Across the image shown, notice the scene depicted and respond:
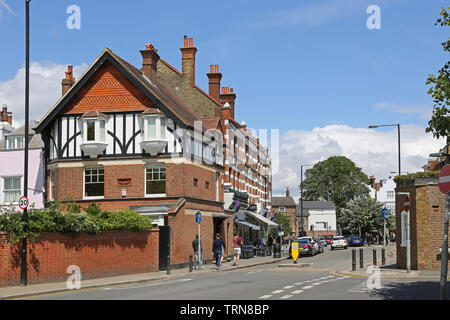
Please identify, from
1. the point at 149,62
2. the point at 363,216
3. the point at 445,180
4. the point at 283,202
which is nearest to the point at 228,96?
the point at 149,62

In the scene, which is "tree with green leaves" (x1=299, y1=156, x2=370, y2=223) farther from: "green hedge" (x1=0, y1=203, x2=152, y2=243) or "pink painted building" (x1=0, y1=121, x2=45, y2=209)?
"green hedge" (x1=0, y1=203, x2=152, y2=243)

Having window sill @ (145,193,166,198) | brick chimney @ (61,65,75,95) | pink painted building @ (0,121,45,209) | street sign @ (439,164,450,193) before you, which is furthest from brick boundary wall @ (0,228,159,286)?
brick chimney @ (61,65,75,95)

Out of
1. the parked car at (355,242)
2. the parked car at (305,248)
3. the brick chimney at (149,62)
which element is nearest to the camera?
the brick chimney at (149,62)

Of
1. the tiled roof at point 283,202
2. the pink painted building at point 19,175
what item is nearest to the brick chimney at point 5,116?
the pink painted building at point 19,175

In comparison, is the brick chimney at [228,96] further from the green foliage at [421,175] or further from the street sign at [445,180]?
the street sign at [445,180]

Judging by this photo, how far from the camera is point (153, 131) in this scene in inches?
1427

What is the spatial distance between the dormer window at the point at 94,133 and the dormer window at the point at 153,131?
249 cm

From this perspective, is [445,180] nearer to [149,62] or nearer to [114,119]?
[114,119]

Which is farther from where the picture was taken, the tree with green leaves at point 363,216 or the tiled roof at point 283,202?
the tiled roof at point 283,202

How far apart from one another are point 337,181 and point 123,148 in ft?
256

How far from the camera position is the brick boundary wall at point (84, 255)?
2186 centimetres

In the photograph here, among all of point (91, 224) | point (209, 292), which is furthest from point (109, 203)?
point (209, 292)

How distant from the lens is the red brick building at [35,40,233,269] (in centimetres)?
3581
